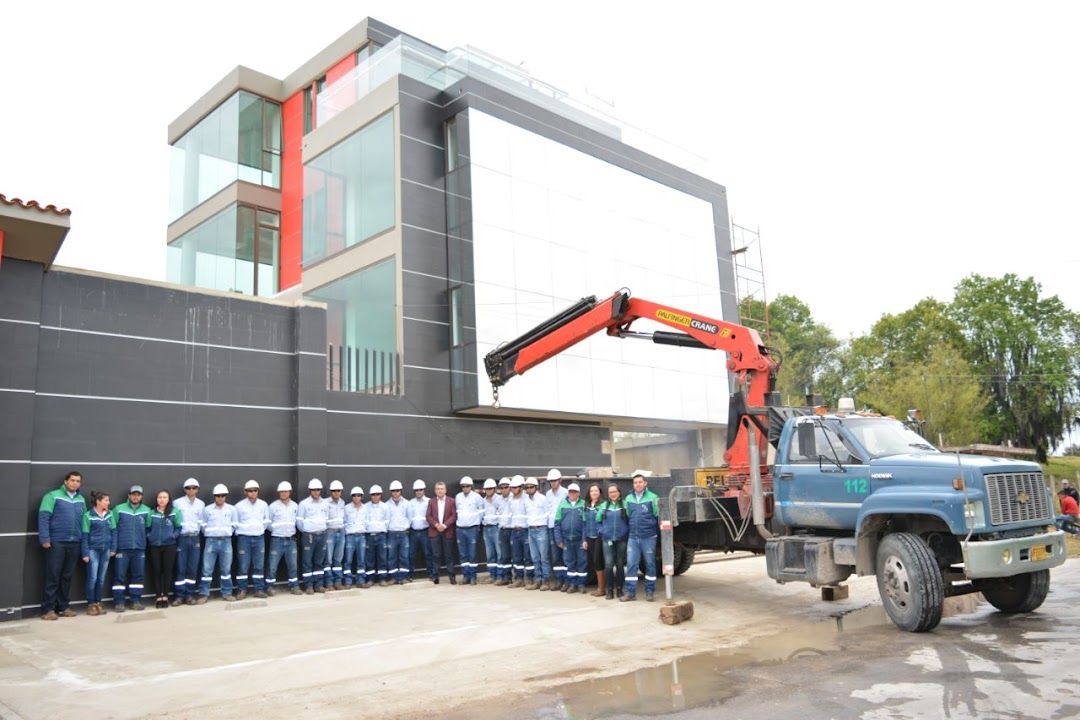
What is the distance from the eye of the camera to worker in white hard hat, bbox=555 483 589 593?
528 inches

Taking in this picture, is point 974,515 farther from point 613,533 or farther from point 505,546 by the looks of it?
point 505,546

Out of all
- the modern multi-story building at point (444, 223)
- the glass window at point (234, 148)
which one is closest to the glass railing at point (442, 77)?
the modern multi-story building at point (444, 223)

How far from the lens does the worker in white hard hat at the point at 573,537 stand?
13423 millimetres

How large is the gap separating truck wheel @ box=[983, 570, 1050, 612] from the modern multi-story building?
37.1 ft

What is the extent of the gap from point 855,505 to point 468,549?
318 inches

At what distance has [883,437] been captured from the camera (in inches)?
406

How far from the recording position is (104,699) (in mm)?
7156

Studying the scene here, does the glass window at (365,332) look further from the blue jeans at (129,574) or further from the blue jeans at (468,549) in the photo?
the blue jeans at (129,574)

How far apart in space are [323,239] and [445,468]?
7.14 meters

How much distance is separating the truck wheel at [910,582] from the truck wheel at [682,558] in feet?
15.4

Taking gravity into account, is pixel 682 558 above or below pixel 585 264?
below

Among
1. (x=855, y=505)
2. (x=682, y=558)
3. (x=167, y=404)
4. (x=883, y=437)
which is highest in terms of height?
(x=167, y=404)

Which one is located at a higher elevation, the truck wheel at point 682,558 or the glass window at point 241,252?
the glass window at point 241,252

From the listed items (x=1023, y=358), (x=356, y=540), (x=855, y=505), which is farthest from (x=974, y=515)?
(x=1023, y=358)
